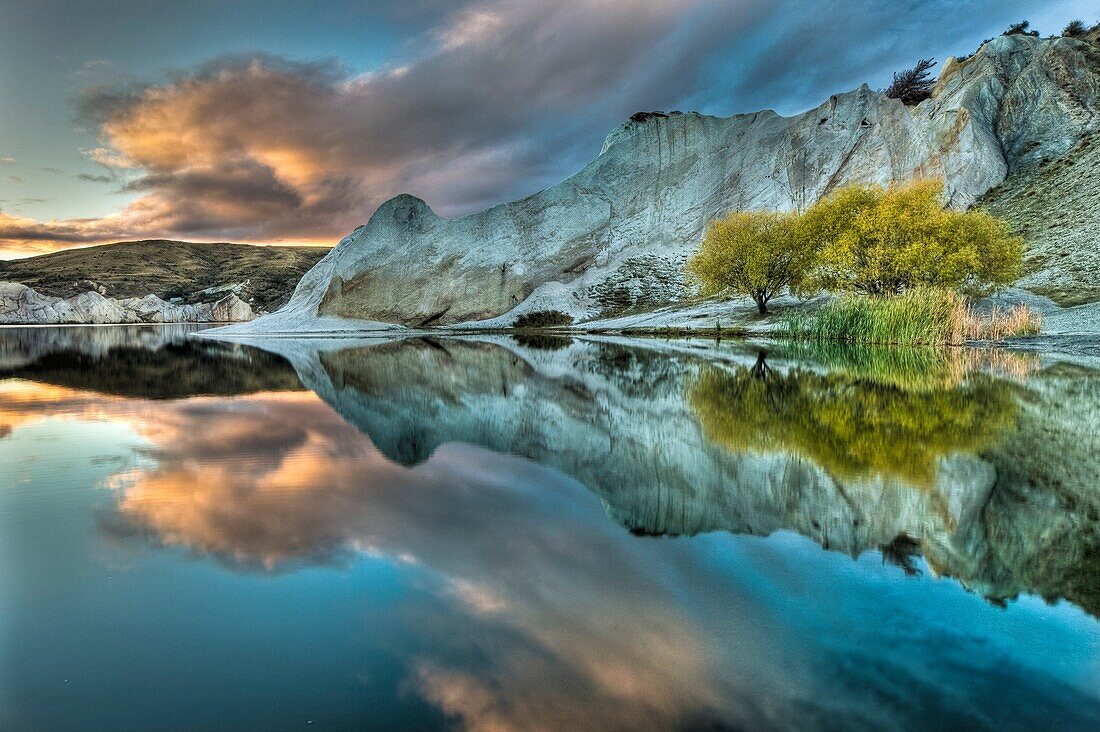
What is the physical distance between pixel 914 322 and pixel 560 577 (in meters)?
A: 22.8

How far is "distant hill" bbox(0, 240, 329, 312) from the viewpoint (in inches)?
4417

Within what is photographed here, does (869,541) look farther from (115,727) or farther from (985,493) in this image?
(115,727)

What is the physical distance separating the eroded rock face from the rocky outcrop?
55.5 m

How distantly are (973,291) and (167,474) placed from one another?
115 ft

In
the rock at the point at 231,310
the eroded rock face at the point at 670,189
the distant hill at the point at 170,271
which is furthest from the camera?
the distant hill at the point at 170,271

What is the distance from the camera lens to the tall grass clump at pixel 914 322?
2152 centimetres

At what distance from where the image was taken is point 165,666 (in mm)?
2344

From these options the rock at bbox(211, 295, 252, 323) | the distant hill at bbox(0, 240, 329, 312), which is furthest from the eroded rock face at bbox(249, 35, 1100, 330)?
the distant hill at bbox(0, 240, 329, 312)

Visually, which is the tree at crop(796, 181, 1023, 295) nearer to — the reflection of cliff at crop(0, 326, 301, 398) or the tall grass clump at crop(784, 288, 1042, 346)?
the tall grass clump at crop(784, 288, 1042, 346)

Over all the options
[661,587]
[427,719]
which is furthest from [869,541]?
[427,719]

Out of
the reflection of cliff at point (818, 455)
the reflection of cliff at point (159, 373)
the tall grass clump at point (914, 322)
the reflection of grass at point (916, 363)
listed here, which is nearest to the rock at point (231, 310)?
the reflection of cliff at point (159, 373)

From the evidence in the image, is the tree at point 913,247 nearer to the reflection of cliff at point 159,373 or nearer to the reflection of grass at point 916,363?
the reflection of grass at point 916,363

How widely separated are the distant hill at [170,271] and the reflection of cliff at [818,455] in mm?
105190

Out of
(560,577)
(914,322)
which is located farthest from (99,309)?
(560,577)
